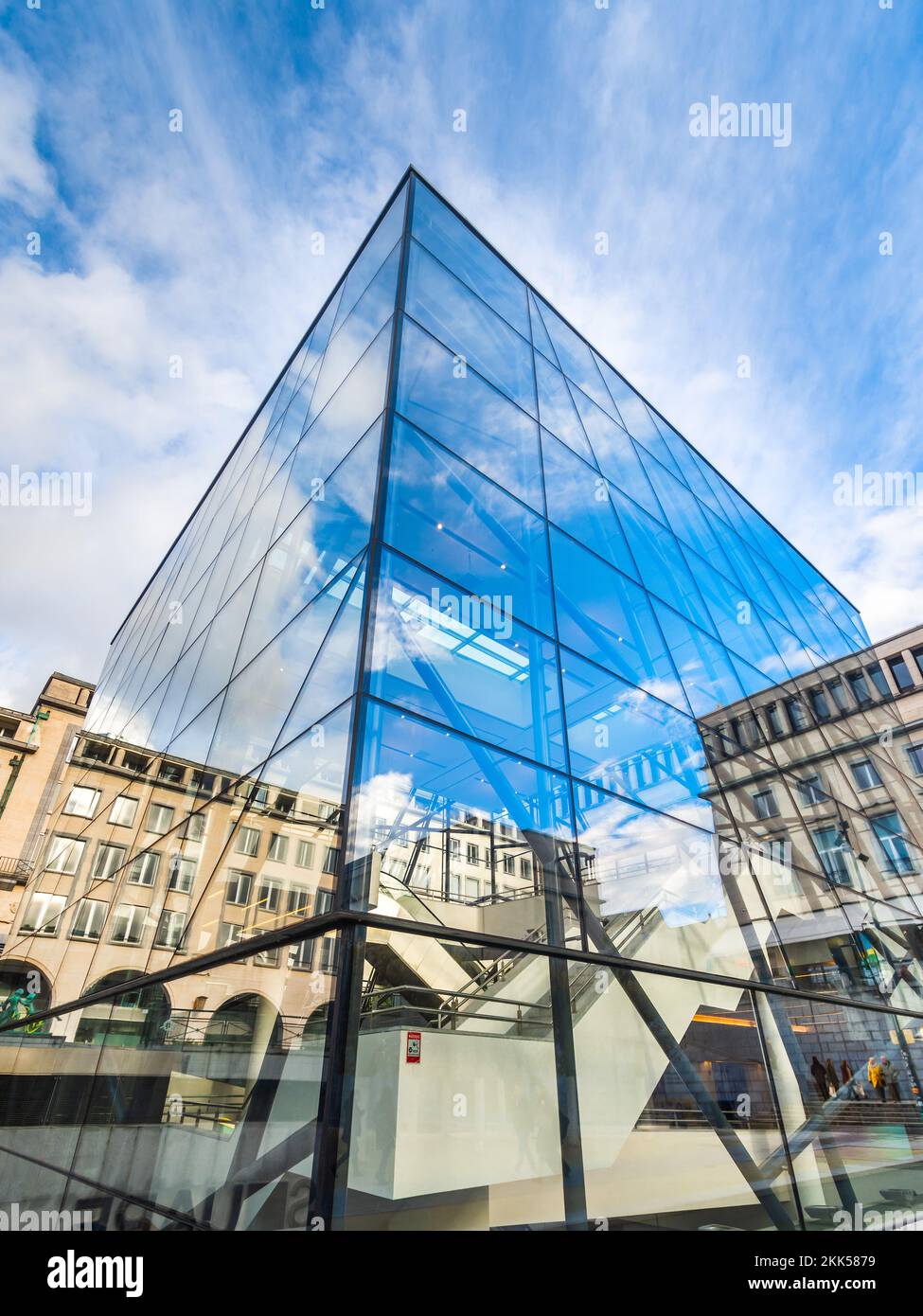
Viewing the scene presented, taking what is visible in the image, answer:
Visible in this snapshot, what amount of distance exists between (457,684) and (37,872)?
46.6ft

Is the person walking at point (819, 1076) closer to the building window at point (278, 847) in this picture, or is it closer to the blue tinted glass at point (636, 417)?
the building window at point (278, 847)

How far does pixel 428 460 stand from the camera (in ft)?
25.8

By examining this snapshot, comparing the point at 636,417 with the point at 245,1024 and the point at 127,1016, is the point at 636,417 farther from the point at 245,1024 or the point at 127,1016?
the point at 127,1016

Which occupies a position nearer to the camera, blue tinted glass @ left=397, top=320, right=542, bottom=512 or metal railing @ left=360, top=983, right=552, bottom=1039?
metal railing @ left=360, top=983, right=552, bottom=1039

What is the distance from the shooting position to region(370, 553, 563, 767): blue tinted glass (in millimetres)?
6246

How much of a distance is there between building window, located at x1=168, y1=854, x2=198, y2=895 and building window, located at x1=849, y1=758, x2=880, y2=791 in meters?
13.2

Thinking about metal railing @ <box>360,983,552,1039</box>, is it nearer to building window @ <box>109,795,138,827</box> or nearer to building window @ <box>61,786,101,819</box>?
building window @ <box>109,795,138,827</box>

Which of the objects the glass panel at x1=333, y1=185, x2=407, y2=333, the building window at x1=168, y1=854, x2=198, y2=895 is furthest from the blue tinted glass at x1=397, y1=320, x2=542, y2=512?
the building window at x1=168, y1=854, x2=198, y2=895

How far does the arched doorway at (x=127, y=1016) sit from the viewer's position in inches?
276

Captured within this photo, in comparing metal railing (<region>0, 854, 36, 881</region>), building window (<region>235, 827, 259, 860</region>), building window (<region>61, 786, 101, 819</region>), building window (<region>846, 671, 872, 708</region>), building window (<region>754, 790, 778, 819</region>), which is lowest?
building window (<region>235, 827, 259, 860</region>)

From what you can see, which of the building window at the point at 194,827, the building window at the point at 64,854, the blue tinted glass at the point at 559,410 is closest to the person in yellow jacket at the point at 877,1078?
the building window at the point at 194,827

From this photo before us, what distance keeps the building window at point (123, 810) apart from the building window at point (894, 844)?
14.1 m
